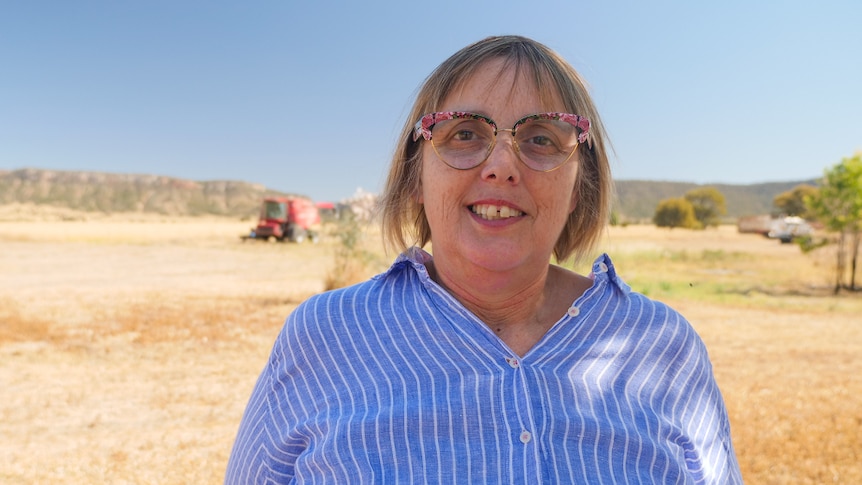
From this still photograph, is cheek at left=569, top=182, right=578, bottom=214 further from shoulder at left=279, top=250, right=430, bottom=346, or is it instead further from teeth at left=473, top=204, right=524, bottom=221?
shoulder at left=279, top=250, right=430, bottom=346

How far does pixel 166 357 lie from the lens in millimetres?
6223

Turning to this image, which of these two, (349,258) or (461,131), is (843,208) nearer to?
(349,258)

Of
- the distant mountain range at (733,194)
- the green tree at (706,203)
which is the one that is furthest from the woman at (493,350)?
the distant mountain range at (733,194)

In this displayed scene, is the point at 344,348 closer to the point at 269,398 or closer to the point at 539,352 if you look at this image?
the point at 269,398

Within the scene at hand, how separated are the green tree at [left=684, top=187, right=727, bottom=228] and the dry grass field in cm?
5072

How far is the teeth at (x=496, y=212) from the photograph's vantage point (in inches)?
57.4

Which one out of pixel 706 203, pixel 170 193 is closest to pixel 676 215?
pixel 706 203

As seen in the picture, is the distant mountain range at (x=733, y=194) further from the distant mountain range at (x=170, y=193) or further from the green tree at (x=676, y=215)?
the green tree at (x=676, y=215)

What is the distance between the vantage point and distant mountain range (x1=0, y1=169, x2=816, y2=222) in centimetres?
8606

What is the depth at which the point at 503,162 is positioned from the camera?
1.44 meters

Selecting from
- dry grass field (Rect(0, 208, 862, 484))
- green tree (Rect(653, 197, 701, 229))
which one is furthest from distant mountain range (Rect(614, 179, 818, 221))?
dry grass field (Rect(0, 208, 862, 484))

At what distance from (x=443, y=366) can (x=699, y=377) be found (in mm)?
627

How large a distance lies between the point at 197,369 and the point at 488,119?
4.98m

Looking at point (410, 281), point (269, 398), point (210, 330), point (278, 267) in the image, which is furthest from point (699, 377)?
point (278, 267)
